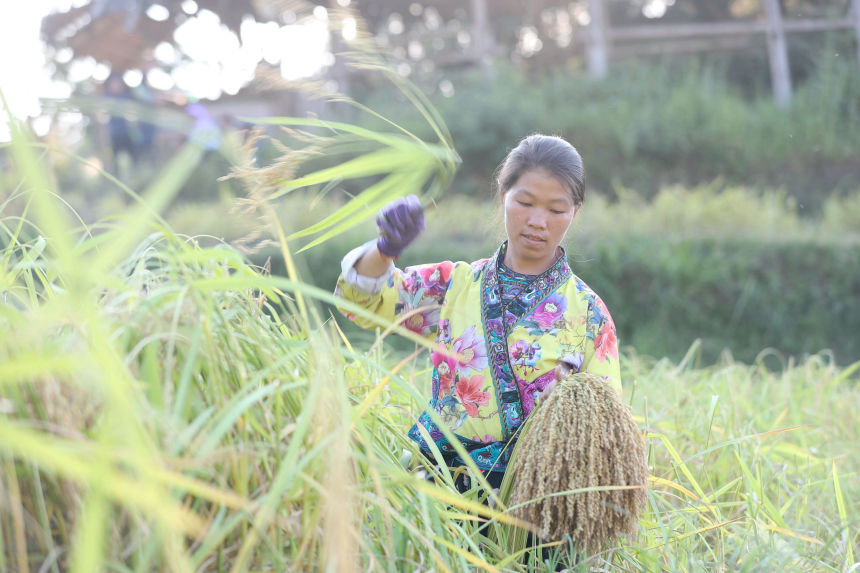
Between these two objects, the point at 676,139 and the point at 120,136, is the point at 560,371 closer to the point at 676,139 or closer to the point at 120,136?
the point at 676,139

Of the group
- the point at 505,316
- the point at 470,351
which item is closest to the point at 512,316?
the point at 505,316

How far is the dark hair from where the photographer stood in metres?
1.97

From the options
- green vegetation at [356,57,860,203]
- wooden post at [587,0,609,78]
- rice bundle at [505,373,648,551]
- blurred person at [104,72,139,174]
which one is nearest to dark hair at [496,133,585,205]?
rice bundle at [505,373,648,551]

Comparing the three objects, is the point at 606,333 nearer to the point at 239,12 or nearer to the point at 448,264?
the point at 448,264

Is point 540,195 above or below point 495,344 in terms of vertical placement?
above

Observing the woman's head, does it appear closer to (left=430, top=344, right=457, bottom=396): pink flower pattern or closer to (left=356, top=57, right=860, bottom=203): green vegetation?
(left=430, top=344, right=457, bottom=396): pink flower pattern

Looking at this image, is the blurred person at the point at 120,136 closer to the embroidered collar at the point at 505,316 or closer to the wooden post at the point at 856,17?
the embroidered collar at the point at 505,316

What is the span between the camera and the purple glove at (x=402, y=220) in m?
1.68

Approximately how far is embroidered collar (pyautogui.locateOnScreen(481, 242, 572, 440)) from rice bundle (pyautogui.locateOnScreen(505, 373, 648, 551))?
1.13ft

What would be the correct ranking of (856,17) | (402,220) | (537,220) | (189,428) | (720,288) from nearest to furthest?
(189,428), (402,220), (537,220), (720,288), (856,17)

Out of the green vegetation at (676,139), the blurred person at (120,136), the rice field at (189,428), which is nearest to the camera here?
the rice field at (189,428)

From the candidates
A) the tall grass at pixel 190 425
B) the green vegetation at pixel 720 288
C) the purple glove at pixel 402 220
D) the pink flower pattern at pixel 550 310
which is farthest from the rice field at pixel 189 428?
the green vegetation at pixel 720 288

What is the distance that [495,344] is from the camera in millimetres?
1977

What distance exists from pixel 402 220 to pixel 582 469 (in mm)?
624
